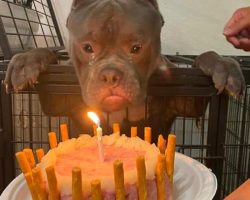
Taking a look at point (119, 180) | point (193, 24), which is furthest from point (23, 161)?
point (193, 24)

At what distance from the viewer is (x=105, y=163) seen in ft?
1.96

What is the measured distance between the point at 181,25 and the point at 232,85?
1.48 m

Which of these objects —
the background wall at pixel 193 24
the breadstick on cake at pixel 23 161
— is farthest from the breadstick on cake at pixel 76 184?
the background wall at pixel 193 24

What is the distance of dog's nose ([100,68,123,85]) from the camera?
942mm

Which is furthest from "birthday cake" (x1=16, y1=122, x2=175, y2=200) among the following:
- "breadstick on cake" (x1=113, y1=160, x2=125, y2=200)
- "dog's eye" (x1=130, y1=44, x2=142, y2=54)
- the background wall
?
the background wall

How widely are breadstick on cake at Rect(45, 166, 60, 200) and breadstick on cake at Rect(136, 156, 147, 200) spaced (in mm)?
111

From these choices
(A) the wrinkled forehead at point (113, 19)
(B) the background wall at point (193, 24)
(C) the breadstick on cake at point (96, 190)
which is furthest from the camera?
(B) the background wall at point (193, 24)

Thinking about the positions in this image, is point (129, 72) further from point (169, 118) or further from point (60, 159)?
point (60, 159)

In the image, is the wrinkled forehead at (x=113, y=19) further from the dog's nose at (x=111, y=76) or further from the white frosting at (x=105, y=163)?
the white frosting at (x=105, y=163)

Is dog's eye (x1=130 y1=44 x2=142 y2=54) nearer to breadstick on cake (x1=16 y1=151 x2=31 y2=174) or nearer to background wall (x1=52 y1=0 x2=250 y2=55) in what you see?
breadstick on cake (x1=16 y1=151 x2=31 y2=174)

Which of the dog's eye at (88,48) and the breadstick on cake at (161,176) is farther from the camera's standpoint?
the dog's eye at (88,48)

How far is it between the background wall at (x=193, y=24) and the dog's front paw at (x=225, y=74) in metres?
1.33

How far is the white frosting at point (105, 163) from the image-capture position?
54cm

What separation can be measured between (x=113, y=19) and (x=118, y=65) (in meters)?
0.14
